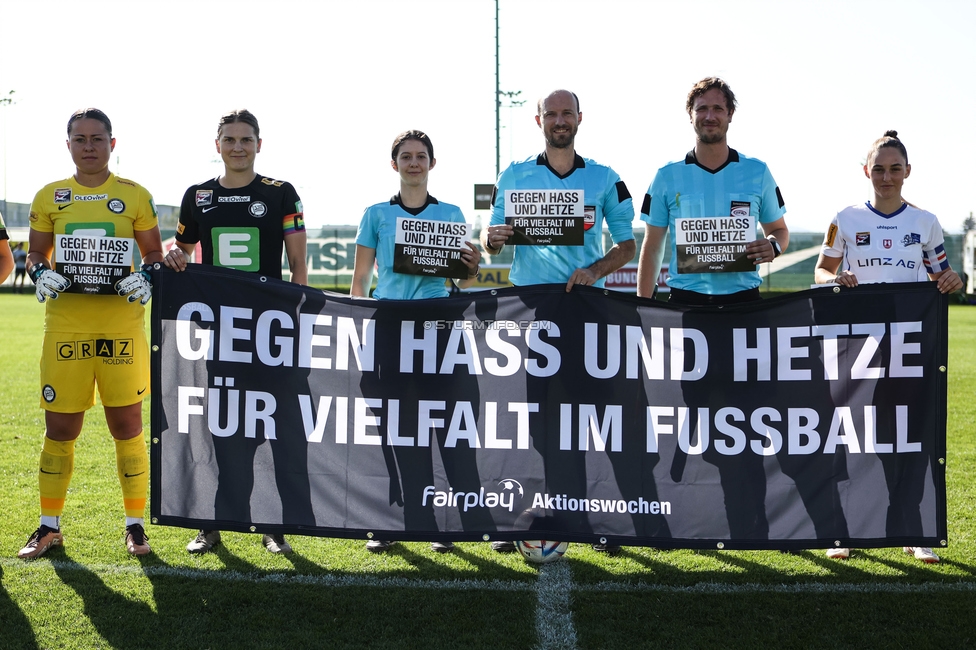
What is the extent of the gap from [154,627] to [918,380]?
3.74m

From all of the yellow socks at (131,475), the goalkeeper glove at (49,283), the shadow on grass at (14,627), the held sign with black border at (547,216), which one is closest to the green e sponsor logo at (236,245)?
the goalkeeper glove at (49,283)

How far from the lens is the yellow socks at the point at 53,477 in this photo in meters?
4.59

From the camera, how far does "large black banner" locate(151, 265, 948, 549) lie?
4.05m

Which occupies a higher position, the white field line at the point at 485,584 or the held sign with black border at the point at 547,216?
the held sign with black border at the point at 547,216

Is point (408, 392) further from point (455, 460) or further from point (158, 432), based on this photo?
point (158, 432)

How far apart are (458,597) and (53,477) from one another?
239 centimetres

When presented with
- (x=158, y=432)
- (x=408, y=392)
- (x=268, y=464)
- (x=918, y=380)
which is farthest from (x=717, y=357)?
(x=158, y=432)

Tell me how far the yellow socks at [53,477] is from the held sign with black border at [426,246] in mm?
2110

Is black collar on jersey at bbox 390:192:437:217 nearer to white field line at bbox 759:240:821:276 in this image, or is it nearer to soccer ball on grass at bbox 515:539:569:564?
soccer ball on grass at bbox 515:539:569:564

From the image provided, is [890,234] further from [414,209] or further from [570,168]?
[414,209]

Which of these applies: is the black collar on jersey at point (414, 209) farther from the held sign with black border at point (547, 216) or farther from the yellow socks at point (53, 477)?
the yellow socks at point (53, 477)

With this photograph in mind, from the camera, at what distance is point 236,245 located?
4629mm

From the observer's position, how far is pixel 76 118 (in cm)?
452

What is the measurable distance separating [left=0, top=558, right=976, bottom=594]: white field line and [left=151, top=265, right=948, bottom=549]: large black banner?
27 centimetres
